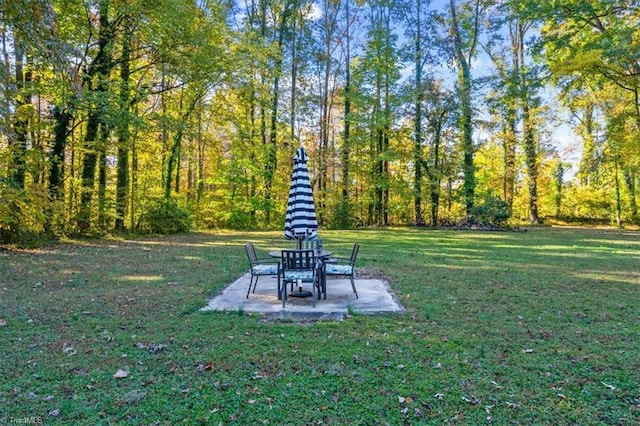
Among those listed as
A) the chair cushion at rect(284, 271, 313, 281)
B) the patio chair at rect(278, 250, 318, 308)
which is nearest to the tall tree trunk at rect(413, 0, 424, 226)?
the patio chair at rect(278, 250, 318, 308)

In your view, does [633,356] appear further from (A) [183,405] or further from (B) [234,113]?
(B) [234,113]

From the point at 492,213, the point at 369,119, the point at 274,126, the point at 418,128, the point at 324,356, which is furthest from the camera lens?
the point at 418,128

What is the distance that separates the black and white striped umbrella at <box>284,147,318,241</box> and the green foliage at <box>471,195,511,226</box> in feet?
47.6

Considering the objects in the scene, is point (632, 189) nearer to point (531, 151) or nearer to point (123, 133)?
point (531, 151)

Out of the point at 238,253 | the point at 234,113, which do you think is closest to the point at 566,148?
the point at 234,113

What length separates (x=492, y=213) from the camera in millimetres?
17672

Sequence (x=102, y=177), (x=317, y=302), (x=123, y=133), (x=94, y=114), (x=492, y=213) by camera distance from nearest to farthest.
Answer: (x=317, y=302), (x=94, y=114), (x=123, y=133), (x=102, y=177), (x=492, y=213)

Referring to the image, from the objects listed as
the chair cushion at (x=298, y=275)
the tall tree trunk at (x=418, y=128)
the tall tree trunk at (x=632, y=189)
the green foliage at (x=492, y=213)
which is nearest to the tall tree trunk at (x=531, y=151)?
the tall tree trunk at (x=632, y=189)

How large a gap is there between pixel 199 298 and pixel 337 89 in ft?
62.2

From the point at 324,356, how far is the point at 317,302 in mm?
1727

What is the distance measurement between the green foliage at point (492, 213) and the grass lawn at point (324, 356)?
1170cm

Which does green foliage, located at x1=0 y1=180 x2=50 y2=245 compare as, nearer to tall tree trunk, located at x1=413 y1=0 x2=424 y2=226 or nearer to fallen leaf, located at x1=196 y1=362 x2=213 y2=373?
fallen leaf, located at x1=196 y1=362 x2=213 y2=373

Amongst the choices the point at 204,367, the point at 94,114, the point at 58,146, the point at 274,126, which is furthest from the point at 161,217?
the point at 204,367

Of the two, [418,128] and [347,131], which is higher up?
[418,128]
